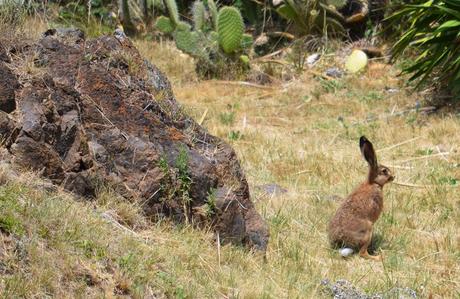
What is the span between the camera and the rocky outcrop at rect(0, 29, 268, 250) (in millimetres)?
5895

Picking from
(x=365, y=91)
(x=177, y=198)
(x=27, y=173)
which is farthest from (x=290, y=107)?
(x=27, y=173)

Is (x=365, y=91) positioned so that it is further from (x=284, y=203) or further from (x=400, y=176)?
(x=284, y=203)

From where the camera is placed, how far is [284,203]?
8.16m

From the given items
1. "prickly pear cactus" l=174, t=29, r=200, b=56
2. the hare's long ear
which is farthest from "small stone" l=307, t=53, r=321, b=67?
the hare's long ear

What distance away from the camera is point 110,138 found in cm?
631

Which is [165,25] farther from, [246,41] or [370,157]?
[370,157]

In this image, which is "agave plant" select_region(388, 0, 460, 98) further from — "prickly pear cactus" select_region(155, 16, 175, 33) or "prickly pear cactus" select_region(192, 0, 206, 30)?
"prickly pear cactus" select_region(155, 16, 175, 33)

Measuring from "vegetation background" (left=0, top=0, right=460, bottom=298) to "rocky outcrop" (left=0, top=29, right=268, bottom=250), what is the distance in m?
0.16

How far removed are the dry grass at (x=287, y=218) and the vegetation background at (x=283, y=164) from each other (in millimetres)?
15

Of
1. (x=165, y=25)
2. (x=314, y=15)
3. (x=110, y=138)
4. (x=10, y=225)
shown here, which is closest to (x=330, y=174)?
(x=110, y=138)

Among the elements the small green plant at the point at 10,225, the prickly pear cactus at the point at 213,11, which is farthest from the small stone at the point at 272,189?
the prickly pear cactus at the point at 213,11

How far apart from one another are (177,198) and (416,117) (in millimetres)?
6376

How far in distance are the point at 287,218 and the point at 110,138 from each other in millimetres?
1987

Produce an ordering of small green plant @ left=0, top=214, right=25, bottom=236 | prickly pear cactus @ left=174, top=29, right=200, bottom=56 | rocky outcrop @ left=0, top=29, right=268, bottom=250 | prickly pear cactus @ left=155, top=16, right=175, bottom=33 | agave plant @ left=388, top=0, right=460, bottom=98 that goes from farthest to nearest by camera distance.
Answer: prickly pear cactus @ left=155, top=16, right=175, bottom=33
prickly pear cactus @ left=174, top=29, right=200, bottom=56
agave plant @ left=388, top=0, right=460, bottom=98
rocky outcrop @ left=0, top=29, right=268, bottom=250
small green plant @ left=0, top=214, right=25, bottom=236
